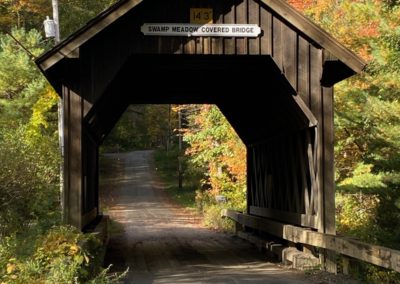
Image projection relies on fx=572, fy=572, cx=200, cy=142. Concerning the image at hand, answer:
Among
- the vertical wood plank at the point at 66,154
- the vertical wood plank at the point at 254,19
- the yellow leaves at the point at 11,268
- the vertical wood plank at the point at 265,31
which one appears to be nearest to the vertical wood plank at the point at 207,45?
the vertical wood plank at the point at 254,19

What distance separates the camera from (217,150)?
27.1 meters

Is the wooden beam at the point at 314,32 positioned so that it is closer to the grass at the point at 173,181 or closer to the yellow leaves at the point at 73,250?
the yellow leaves at the point at 73,250

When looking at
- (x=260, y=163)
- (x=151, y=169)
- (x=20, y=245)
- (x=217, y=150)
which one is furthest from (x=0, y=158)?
(x=151, y=169)

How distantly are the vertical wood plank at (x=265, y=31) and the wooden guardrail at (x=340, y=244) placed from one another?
3172mm

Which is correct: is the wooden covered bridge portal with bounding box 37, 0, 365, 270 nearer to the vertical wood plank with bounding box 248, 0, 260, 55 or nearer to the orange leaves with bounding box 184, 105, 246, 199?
the vertical wood plank with bounding box 248, 0, 260, 55

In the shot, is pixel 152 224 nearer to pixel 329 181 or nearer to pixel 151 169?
pixel 329 181

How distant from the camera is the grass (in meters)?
39.5

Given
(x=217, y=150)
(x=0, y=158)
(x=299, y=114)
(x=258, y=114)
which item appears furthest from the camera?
(x=217, y=150)

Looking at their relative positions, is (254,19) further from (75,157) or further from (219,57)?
(75,157)

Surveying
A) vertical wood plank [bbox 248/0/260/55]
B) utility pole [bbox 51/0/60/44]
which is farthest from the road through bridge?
utility pole [bbox 51/0/60/44]

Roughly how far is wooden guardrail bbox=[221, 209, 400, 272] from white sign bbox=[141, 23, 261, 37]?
3.53 metres

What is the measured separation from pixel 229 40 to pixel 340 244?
3824mm

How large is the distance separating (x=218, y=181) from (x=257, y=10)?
62.0 feet

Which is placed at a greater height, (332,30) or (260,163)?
(332,30)
